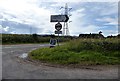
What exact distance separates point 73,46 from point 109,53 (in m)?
3.10

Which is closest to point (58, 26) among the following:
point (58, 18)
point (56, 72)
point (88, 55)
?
point (58, 18)

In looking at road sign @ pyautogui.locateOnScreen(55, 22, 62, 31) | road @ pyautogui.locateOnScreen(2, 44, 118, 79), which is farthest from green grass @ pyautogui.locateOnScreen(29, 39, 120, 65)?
road sign @ pyautogui.locateOnScreen(55, 22, 62, 31)

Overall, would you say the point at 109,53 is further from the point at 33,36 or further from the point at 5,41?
the point at 33,36

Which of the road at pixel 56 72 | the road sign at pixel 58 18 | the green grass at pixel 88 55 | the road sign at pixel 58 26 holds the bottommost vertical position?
the road at pixel 56 72

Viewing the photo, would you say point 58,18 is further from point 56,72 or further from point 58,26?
point 56,72

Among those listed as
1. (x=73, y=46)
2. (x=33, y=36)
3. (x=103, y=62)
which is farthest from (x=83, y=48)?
(x=33, y=36)

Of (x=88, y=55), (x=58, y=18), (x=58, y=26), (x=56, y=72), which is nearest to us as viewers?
(x=56, y=72)

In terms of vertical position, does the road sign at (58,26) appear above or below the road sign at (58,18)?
below

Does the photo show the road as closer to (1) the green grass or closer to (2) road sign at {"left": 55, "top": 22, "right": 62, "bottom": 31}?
(1) the green grass

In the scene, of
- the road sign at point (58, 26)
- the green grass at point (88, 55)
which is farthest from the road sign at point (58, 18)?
the green grass at point (88, 55)

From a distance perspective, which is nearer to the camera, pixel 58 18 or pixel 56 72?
pixel 56 72

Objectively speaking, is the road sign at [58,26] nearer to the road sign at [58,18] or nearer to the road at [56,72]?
the road sign at [58,18]

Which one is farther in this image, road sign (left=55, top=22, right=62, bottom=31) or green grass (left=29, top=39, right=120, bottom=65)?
road sign (left=55, top=22, right=62, bottom=31)

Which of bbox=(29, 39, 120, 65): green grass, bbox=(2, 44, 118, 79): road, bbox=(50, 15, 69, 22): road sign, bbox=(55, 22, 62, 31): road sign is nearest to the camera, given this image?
bbox=(2, 44, 118, 79): road
